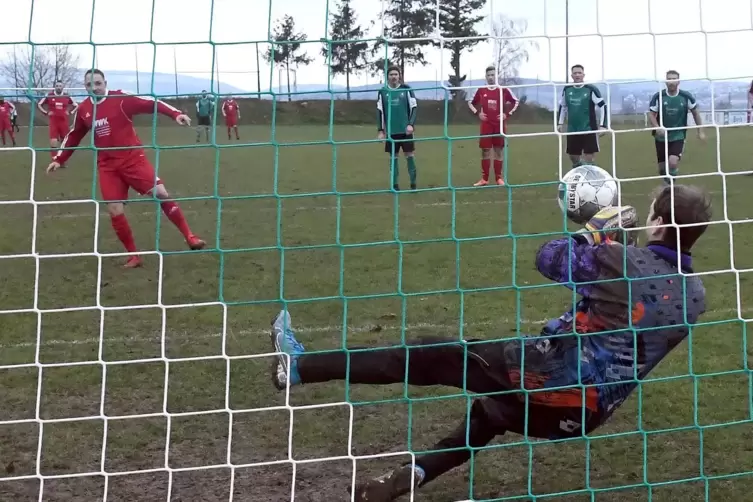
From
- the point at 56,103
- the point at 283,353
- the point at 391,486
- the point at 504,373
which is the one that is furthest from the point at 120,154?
→ the point at 504,373

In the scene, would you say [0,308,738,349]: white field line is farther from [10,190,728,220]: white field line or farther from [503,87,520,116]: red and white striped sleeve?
[10,190,728,220]: white field line

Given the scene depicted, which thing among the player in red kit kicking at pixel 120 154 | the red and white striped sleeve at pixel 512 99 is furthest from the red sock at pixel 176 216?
the red and white striped sleeve at pixel 512 99

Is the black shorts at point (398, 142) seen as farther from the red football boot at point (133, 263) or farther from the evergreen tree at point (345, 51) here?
the red football boot at point (133, 263)

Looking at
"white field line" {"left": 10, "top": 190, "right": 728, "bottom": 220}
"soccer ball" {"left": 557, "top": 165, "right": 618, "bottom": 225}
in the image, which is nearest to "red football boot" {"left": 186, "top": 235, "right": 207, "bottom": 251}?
"white field line" {"left": 10, "top": 190, "right": 728, "bottom": 220}

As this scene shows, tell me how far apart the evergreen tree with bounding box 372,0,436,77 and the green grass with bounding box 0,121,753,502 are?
16.3 inches

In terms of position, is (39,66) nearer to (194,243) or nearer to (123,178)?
(123,178)

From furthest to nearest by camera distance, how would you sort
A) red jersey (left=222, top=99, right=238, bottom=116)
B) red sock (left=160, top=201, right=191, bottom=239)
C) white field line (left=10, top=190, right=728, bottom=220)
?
white field line (left=10, top=190, right=728, bottom=220), red sock (left=160, top=201, right=191, bottom=239), red jersey (left=222, top=99, right=238, bottom=116)

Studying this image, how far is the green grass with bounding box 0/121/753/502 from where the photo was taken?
343 cm

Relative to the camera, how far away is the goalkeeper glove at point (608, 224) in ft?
10.2

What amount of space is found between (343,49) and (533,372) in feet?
4.85

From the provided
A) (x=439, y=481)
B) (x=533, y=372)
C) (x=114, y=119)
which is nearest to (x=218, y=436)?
(x=439, y=481)

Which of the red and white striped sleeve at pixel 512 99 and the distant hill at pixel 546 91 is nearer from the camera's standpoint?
the distant hill at pixel 546 91

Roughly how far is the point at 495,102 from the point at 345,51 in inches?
96.0

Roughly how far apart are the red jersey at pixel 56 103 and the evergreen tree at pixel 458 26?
1.53 m
